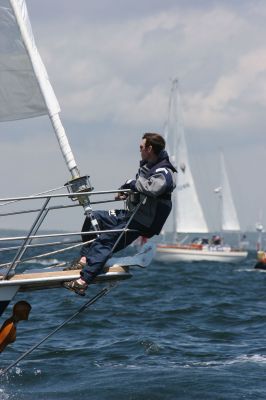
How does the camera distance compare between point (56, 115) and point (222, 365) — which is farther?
point (222, 365)

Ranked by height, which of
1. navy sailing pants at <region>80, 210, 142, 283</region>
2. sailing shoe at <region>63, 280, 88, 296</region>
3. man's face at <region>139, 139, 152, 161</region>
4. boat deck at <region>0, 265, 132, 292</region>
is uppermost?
man's face at <region>139, 139, 152, 161</region>

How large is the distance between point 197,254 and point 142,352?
5493cm

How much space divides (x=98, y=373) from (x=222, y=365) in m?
1.71

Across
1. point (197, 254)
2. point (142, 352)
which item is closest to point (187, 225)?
point (197, 254)

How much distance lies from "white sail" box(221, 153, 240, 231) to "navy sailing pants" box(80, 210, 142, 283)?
3210 inches

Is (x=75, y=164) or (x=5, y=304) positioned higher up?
(x=75, y=164)

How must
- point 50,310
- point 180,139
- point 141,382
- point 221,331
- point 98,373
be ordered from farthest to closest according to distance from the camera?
point 180,139
point 50,310
point 221,331
point 98,373
point 141,382

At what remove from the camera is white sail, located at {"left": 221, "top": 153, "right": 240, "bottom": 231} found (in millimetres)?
91812

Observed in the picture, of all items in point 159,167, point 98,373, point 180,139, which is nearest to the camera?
point 159,167

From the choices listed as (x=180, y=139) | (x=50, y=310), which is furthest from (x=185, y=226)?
(x=50, y=310)

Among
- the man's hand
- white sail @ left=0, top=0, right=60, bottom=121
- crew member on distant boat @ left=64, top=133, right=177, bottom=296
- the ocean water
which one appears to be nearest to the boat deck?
crew member on distant boat @ left=64, top=133, right=177, bottom=296

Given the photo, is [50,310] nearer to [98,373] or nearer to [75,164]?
[98,373]

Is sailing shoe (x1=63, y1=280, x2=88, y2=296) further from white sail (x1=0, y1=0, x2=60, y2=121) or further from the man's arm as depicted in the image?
white sail (x1=0, y1=0, x2=60, y2=121)

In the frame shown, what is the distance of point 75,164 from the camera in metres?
10.2
